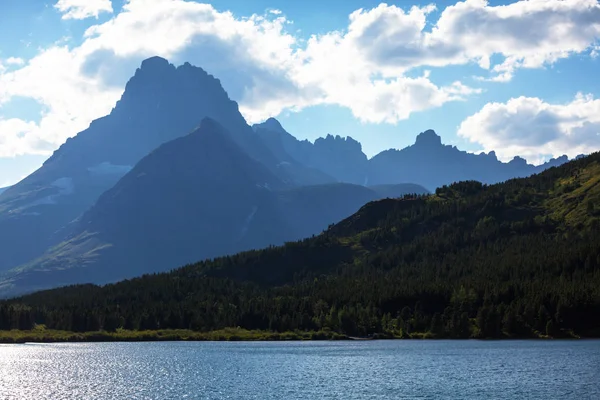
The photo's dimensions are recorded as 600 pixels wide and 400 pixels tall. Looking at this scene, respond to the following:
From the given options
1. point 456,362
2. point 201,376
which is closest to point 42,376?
point 201,376

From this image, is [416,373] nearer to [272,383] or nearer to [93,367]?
[272,383]

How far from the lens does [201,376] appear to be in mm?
169375

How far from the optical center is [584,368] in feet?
518

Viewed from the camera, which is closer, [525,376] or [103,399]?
[103,399]

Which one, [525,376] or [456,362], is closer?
[525,376]

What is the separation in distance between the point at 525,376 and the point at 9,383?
104 metres

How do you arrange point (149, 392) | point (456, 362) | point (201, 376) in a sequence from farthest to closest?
point (456, 362), point (201, 376), point (149, 392)

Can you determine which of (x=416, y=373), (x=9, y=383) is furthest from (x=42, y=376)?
(x=416, y=373)

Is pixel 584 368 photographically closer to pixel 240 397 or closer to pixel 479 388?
pixel 479 388

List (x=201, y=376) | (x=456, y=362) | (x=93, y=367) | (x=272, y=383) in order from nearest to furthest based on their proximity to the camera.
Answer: (x=272, y=383)
(x=201, y=376)
(x=456, y=362)
(x=93, y=367)

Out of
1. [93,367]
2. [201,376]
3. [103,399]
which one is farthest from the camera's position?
[93,367]

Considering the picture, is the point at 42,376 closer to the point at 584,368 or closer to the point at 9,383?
the point at 9,383

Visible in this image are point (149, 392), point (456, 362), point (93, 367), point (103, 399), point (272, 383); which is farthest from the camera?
point (93, 367)

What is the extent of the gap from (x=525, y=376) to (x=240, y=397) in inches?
2204
